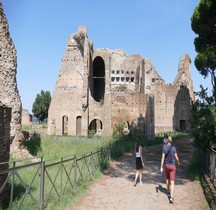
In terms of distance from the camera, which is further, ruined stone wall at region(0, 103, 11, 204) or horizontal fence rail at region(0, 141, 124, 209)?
ruined stone wall at region(0, 103, 11, 204)

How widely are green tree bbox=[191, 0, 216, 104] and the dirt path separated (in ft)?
14.9

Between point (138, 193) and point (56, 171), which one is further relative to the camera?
point (56, 171)

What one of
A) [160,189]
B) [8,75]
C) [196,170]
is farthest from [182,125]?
[160,189]

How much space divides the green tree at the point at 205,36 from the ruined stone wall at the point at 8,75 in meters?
9.81

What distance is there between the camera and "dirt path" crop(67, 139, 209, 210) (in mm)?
7426

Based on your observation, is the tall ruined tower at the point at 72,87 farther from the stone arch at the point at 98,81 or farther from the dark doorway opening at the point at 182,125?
the dark doorway opening at the point at 182,125

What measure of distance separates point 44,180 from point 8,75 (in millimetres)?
8053

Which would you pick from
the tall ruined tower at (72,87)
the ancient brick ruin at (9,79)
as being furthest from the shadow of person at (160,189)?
the tall ruined tower at (72,87)

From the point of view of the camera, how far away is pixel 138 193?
863cm

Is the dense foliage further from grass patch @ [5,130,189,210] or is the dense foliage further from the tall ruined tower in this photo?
the tall ruined tower

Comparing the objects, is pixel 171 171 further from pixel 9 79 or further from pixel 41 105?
pixel 41 105

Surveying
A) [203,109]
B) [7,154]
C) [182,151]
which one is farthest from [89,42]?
[7,154]


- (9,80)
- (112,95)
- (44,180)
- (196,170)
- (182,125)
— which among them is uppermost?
(112,95)

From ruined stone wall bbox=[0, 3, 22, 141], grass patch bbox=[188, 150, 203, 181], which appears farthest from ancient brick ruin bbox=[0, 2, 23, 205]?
grass patch bbox=[188, 150, 203, 181]
